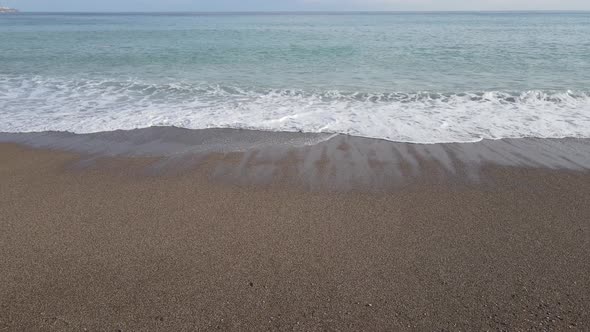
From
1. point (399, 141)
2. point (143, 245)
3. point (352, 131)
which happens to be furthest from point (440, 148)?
point (143, 245)

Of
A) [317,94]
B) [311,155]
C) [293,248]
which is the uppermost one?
[317,94]

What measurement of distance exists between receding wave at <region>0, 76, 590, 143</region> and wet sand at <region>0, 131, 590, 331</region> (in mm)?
1820

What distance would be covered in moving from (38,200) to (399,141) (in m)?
4.93

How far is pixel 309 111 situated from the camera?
809 cm

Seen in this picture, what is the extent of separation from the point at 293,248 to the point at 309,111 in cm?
504

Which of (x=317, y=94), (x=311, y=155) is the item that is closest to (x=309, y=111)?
(x=317, y=94)

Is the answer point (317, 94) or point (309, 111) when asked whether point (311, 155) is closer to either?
point (309, 111)

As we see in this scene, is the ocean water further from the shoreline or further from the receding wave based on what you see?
the shoreline

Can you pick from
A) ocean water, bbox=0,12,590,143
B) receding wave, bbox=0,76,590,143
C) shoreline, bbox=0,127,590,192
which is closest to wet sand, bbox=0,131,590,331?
shoreline, bbox=0,127,590,192

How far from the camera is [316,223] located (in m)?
3.81

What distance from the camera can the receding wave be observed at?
6.87 m

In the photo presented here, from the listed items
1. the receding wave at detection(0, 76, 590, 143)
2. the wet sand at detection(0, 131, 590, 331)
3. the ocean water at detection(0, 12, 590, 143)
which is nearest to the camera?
the wet sand at detection(0, 131, 590, 331)

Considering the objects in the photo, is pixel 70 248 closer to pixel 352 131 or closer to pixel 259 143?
pixel 259 143

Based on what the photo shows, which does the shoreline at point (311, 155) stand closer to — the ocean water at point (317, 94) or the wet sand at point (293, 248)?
the wet sand at point (293, 248)
